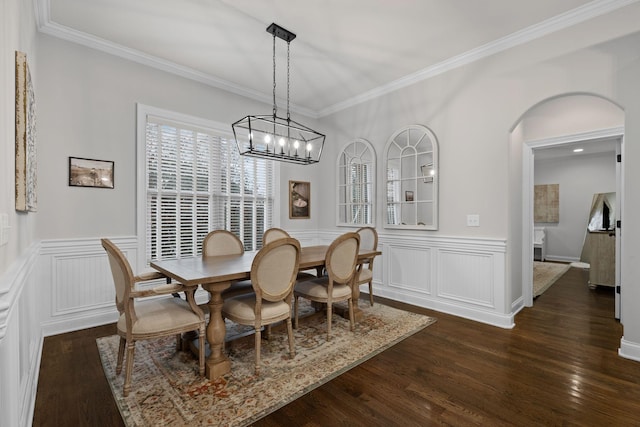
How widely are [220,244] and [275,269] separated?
1377mm

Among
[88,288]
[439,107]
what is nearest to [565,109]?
[439,107]

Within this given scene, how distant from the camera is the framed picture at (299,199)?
5031 mm

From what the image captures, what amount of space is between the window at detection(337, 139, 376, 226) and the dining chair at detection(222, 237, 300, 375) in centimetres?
246

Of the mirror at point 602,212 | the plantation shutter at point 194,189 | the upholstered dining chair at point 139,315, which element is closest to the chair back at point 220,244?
the plantation shutter at point 194,189

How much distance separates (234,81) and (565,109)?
14.1 feet

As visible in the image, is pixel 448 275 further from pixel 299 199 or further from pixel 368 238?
pixel 299 199

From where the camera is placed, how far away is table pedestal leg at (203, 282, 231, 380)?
7.13 ft

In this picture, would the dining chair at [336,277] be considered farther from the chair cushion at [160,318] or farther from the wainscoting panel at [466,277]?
the wainscoting panel at [466,277]

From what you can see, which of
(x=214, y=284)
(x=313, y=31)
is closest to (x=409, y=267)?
(x=214, y=284)

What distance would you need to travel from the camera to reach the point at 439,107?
3756 millimetres

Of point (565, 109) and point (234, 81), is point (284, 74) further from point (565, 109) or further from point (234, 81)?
point (565, 109)

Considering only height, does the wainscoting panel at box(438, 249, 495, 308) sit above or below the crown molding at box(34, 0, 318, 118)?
below

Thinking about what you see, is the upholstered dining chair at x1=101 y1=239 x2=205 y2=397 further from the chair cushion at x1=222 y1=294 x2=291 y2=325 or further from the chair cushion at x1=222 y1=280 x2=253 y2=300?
the chair cushion at x1=222 y1=280 x2=253 y2=300

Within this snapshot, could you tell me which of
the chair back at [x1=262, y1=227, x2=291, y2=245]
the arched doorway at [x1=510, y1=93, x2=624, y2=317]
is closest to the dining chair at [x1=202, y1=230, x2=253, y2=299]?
the chair back at [x1=262, y1=227, x2=291, y2=245]
